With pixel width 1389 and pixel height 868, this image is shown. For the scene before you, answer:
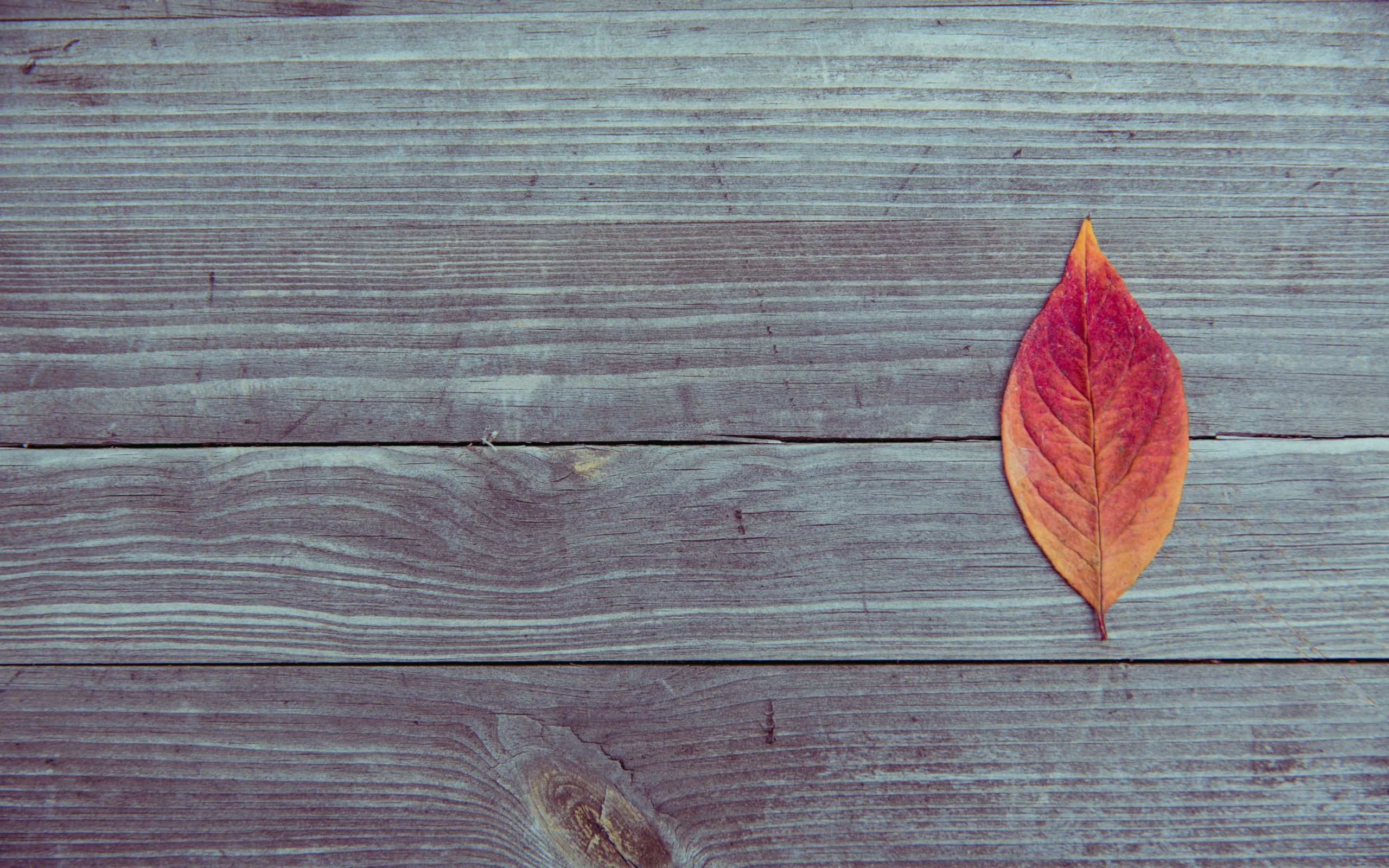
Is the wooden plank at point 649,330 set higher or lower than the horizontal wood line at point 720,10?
lower

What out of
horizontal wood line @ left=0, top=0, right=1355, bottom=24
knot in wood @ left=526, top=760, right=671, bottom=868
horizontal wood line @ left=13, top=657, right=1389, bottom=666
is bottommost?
knot in wood @ left=526, top=760, right=671, bottom=868

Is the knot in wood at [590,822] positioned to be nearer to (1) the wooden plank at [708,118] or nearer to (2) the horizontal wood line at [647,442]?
(2) the horizontal wood line at [647,442]

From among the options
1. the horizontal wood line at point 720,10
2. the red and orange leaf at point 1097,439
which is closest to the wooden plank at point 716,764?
the red and orange leaf at point 1097,439

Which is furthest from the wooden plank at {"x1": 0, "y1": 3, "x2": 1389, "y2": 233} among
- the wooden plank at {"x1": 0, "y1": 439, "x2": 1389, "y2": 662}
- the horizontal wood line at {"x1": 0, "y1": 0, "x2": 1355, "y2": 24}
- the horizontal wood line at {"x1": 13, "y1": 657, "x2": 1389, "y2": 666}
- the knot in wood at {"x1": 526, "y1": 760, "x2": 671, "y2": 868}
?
the knot in wood at {"x1": 526, "y1": 760, "x2": 671, "y2": 868}

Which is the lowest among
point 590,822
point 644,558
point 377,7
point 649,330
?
point 590,822

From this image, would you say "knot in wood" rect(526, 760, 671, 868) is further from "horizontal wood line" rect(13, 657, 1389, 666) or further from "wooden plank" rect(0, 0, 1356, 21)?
Answer: "wooden plank" rect(0, 0, 1356, 21)

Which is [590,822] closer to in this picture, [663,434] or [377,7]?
[663,434]

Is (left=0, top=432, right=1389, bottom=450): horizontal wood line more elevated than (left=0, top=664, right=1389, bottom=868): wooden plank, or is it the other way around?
(left=0, top=432, right=1389, bottom=450): horizontal wood line

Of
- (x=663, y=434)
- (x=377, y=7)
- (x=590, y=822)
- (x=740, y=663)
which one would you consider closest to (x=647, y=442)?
(x=663, y=434)
